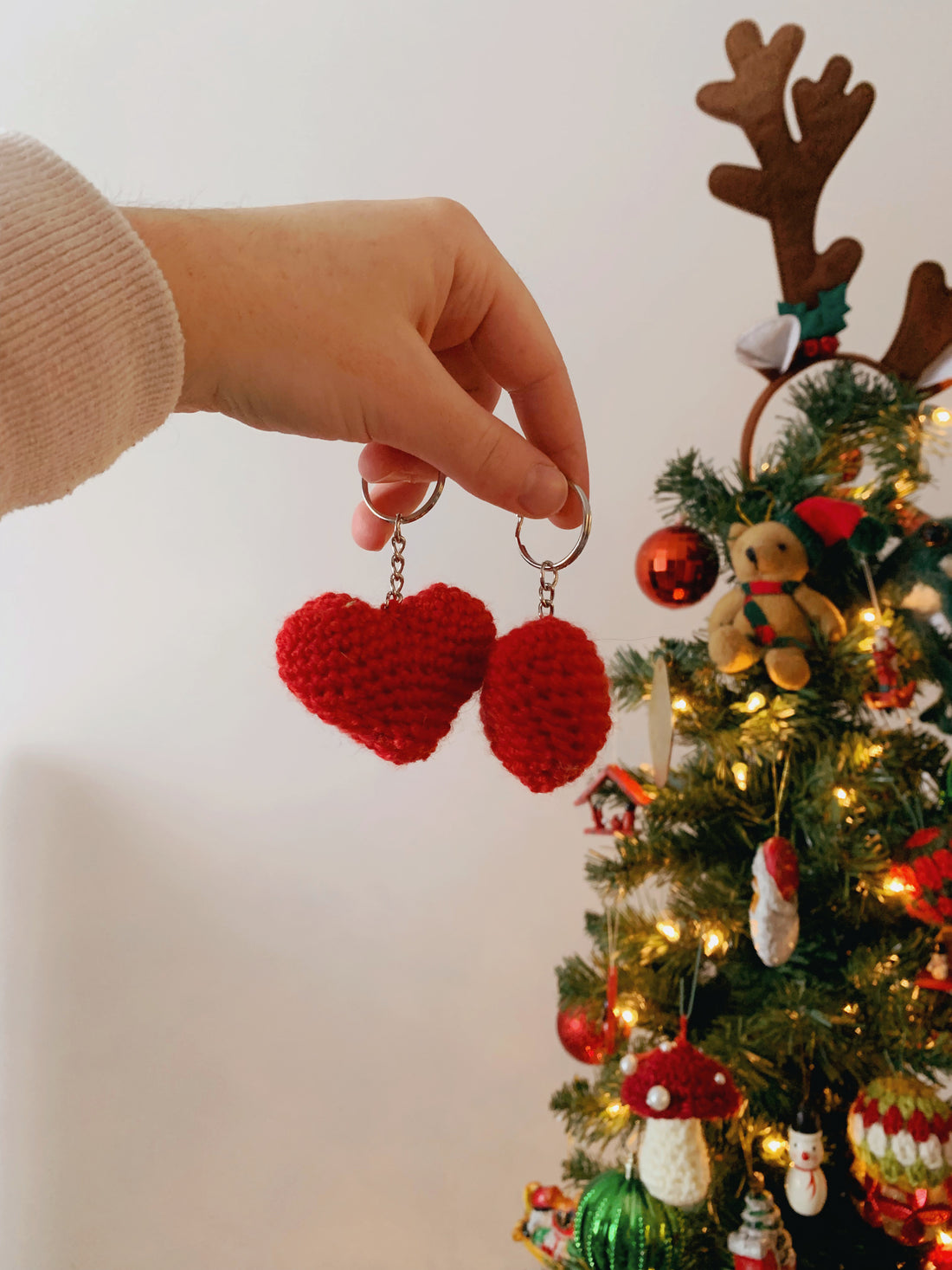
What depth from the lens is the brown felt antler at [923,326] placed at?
0.88 m

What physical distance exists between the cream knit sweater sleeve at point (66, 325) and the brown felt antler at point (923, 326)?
0.73m

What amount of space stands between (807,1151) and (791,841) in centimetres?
25

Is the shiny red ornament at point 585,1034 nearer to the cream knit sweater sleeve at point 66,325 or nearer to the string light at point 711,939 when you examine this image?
the string light at point 711,939

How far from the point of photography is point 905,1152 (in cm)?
71

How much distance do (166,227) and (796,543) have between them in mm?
583

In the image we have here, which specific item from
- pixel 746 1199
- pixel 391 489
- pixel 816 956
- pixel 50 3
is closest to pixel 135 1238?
pixel 746 1199

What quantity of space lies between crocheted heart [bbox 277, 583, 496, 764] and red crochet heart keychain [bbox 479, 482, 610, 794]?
0.04m

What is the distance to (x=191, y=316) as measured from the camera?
40 centimetres

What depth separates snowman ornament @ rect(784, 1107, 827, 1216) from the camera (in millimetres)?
756

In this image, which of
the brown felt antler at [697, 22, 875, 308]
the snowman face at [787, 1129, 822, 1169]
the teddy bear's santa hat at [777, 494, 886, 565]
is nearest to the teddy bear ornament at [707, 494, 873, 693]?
the teddy bear's santa hat at [777, 494, 886, 565]

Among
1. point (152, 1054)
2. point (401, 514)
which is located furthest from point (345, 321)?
point (152, 1054)

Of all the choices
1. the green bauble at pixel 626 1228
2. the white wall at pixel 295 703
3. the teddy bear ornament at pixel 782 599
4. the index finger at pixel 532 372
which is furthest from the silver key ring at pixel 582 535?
the white wall at pixel 295 703

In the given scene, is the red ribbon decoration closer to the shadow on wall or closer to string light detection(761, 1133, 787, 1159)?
string light detection(761, 1133, 787, 1159)

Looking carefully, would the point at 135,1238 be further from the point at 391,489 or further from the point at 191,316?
the point at 191,316
